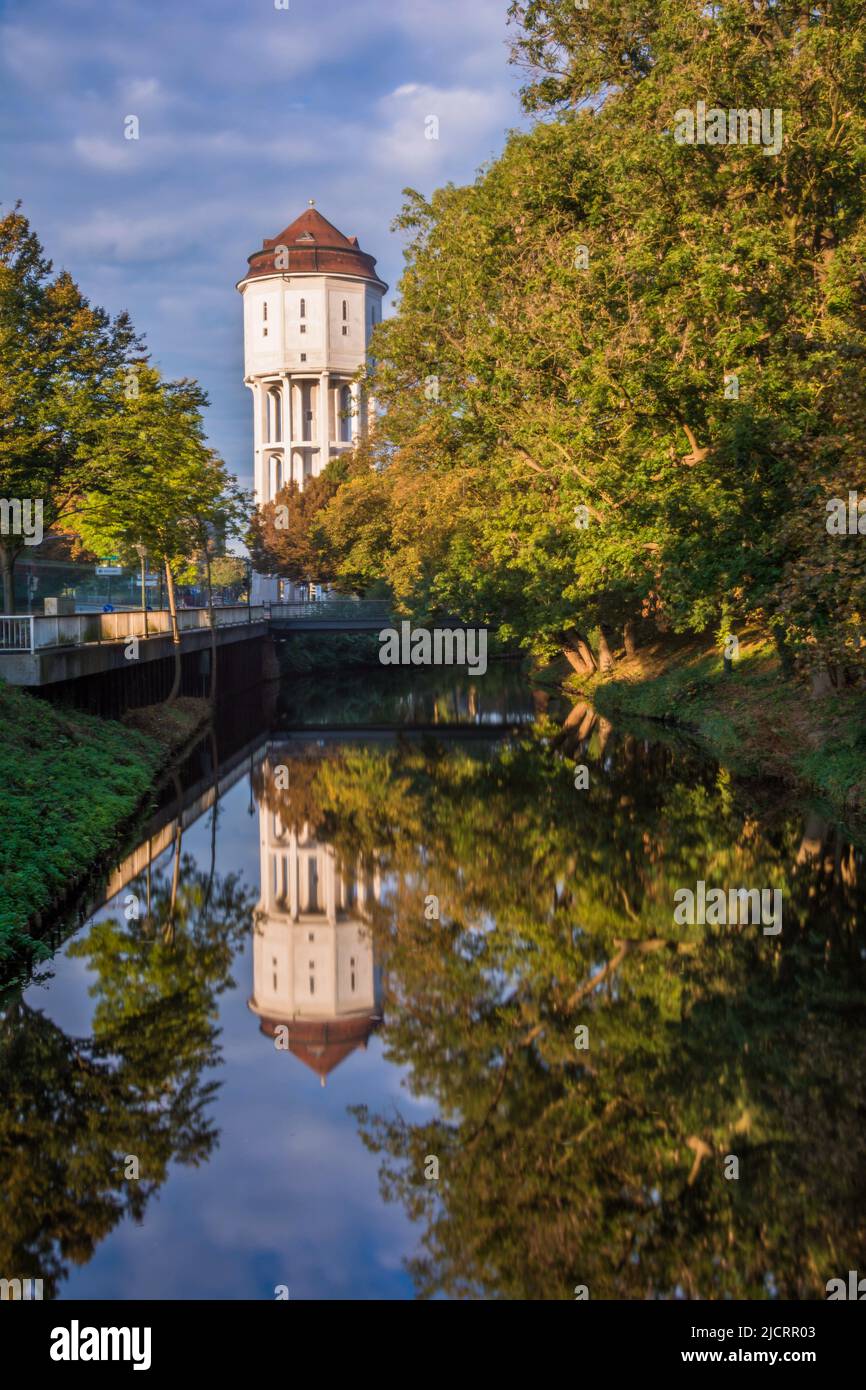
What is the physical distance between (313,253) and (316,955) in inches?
3699

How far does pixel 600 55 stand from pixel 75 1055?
95.7ft

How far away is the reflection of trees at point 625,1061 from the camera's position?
8.19 metres

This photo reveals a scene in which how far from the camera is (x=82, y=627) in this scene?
99.0 ft

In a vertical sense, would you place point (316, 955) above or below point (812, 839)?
below

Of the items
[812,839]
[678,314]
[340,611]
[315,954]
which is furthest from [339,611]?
[315,954]

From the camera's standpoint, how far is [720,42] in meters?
26.5

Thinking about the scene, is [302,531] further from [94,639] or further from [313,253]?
[94,639]

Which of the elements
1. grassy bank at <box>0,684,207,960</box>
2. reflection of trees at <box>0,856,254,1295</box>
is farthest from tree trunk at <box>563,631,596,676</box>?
reflection of trees at <box>0,856,254,1295</box>

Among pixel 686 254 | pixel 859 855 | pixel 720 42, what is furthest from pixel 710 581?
pixel 720 42

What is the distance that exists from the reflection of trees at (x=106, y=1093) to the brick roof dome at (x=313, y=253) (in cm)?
9126

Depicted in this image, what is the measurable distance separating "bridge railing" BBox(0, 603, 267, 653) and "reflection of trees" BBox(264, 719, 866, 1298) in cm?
824

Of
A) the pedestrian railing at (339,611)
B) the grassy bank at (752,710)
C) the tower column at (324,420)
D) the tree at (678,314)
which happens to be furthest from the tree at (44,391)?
the tower column at (324,420)

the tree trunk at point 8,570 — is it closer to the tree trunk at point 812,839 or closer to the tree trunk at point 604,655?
the tree trunk at point 812,839
